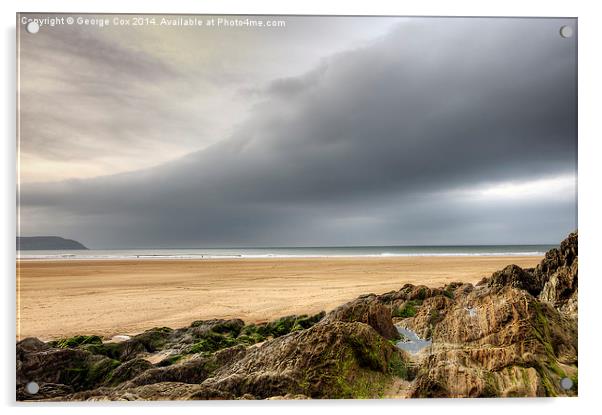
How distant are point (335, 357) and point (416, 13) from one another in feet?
10.7

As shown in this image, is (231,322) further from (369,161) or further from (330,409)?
(369,161)

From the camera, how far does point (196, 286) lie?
11.3ft

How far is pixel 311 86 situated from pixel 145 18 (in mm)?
1658

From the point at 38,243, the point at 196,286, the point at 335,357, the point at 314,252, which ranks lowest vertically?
the point at 335,357

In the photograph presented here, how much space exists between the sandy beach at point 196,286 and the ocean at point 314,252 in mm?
64

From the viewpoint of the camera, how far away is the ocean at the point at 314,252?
3494 mm

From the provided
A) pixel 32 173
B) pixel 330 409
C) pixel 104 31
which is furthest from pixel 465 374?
pixel 104 31

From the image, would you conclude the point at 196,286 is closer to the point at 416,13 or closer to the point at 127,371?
the point at 127,371

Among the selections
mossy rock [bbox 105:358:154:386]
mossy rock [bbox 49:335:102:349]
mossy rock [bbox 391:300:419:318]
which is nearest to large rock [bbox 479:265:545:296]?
mossy rock [bbox 391:300:419:318]

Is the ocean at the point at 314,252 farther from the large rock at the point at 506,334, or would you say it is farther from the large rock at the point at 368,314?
the large rock at the point at 368,314

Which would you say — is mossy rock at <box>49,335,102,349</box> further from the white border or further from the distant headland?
the distant headland

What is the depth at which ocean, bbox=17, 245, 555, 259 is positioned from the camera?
3.49m

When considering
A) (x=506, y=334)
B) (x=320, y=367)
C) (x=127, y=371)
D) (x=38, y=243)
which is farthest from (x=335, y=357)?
(x=38, y=243)

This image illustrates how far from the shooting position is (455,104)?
3.37 m
